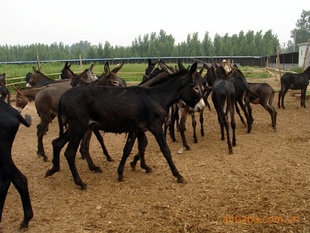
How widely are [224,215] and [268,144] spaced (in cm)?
409

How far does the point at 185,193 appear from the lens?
16.8 feet

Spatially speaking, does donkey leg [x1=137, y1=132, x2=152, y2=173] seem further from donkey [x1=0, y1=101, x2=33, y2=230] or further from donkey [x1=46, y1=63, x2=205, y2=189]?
donkey [x1=0, y1=101, x2=33, y2=230]

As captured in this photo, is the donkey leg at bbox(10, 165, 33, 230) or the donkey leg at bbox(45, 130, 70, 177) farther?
the donkey leg at bbox(45, 130, 70, 177)

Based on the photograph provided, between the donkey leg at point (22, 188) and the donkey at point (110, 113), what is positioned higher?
the donkey at point (110, 113)

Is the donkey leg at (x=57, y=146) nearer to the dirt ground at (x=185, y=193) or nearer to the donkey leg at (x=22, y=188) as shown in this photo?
the dirt ground at (x=185, y=193)

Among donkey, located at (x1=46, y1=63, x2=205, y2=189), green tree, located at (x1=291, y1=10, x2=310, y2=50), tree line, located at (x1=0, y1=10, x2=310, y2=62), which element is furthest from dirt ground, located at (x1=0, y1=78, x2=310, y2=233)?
green tree, located at (x1=291, y1=10, x2=310, y2=50)

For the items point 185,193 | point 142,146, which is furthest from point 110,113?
point 185,193

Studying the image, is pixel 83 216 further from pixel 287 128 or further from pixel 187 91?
pixel 287 128

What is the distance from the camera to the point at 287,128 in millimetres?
9422

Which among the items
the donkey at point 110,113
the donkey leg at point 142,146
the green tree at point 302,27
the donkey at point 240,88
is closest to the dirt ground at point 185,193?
the donkey leg at point 142,146

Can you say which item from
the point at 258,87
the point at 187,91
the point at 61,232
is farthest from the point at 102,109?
the point at 258,87

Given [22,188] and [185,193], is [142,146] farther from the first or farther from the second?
[22,188]

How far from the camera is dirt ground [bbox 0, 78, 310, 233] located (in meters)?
4.16

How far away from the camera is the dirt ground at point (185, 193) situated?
4.16 m
